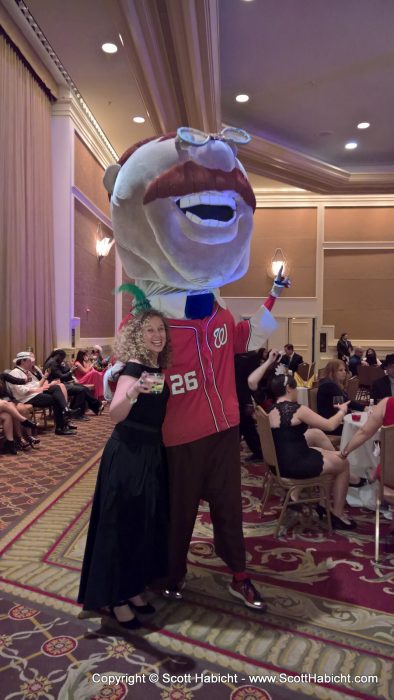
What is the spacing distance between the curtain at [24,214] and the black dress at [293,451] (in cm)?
459

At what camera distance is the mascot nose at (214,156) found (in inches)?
85.5

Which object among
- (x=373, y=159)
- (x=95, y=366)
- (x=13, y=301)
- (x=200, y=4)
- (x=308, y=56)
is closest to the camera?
(x=200, y=4)

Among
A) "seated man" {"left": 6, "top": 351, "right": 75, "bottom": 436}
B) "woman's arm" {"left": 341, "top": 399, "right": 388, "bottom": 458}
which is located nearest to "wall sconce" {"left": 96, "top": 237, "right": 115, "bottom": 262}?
"seated man" {"left": 6, "top": 351, "right": 75, "bottom": 436}

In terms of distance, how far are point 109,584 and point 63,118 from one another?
797 cm

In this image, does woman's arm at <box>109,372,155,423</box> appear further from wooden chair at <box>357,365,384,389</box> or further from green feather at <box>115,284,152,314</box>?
wooden chair at <box>357,365,384,389</box>

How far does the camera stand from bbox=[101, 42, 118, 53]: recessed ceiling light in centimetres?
650

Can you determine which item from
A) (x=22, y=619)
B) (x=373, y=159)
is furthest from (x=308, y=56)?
(x=22, y=619)

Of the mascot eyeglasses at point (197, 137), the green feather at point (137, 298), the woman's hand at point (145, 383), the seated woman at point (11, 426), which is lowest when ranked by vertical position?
the seated woman at point (11, 426)

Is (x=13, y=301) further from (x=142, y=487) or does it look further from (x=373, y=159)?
(x=373, y=159)

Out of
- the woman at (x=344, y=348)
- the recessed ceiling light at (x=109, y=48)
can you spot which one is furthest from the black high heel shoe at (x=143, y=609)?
the woman at (x=344, y=348)

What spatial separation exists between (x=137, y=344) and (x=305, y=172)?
9834 millimetres

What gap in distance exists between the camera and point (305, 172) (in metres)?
10.7

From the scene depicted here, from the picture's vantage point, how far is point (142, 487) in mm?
2123

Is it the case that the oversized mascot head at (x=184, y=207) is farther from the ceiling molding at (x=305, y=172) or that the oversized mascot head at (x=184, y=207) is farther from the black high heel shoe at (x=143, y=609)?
the ceiling molding at (x=305, y=172)
